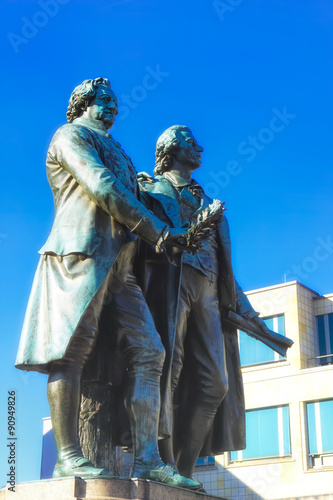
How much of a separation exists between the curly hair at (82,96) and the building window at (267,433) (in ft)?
104

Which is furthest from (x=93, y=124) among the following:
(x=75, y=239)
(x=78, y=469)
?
(x=78, y=469)

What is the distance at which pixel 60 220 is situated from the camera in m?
7.45

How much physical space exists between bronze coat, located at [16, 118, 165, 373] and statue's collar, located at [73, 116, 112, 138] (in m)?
0.32

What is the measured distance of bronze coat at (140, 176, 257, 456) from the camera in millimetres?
8078

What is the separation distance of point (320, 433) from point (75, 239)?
31.8 meters

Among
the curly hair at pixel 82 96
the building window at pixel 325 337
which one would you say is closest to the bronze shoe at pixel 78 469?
the curly hair at pixel 82 96

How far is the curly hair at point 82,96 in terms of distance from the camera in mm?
8141

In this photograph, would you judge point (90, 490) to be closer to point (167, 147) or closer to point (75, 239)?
point (75, 239)

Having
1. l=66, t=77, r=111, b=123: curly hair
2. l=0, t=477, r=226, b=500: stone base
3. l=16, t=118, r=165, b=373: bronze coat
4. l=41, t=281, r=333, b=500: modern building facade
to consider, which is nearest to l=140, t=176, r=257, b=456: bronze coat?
l=16, t=118, r=165, b=373: bronze coat

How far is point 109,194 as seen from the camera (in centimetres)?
723

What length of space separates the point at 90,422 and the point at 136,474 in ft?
3.00

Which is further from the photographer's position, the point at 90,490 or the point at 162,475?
the point at 162,475

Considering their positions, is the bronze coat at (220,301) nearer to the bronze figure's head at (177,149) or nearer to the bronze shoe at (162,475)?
the bronze figure's head at (177,149)

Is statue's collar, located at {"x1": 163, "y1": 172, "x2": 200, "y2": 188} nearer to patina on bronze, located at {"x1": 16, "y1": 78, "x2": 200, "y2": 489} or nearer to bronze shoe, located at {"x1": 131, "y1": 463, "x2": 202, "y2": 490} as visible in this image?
patina on bronze, located at {"x1": 16, "y1": 78, "x2": 200, "y2": 489}
